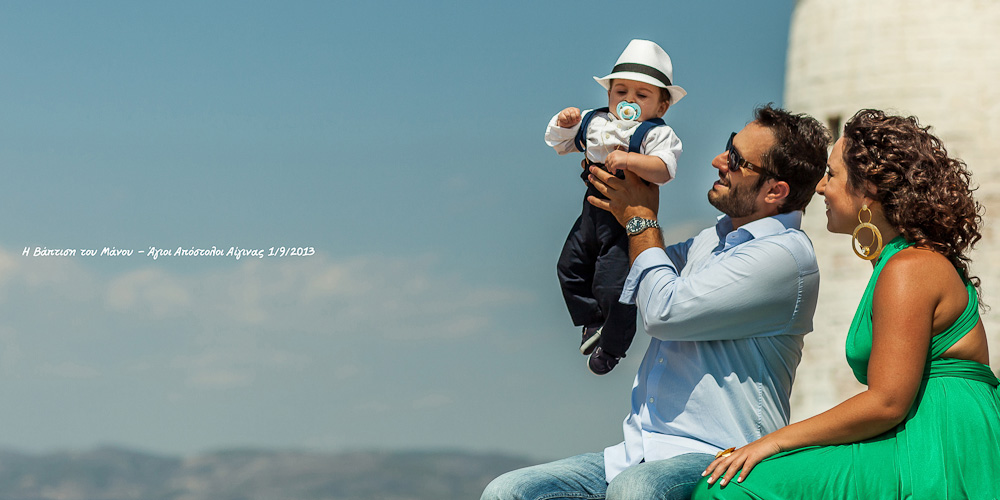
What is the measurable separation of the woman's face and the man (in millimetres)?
199

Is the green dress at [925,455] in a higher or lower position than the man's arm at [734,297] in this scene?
lower

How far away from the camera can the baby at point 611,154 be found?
3.83 meters

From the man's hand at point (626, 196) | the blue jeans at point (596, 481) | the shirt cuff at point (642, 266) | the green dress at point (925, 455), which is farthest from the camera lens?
the man's hand at point (626, 196)

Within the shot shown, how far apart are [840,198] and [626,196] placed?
2.65ft

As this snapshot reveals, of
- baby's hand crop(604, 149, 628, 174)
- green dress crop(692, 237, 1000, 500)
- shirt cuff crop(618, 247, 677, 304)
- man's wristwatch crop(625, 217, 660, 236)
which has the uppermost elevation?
baby's hand crop(604, 149, 628, 174)

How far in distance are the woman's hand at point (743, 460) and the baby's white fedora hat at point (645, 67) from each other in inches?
59.3

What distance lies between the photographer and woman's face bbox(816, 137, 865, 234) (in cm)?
311

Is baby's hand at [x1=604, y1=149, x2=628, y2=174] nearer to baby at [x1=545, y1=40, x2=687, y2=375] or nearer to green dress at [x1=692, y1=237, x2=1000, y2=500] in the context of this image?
baby at [x1=545, y1=40, x2=687, y2=375]

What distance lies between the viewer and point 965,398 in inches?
112

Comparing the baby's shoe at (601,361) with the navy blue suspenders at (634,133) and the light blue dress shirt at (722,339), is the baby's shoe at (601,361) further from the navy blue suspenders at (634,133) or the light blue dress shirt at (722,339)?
the navy blue suspenders at (634,133)

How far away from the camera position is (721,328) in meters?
3.26

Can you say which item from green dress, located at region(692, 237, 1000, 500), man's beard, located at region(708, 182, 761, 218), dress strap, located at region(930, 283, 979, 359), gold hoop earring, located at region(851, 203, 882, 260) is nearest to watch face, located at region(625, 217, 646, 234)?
man's beard, located at region(708, 182, 761, 218)

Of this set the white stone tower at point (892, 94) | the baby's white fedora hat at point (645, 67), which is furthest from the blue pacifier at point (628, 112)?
the white stone tower at point (892, 94)

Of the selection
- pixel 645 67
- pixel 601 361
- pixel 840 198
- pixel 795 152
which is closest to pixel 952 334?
pixel 840 198
